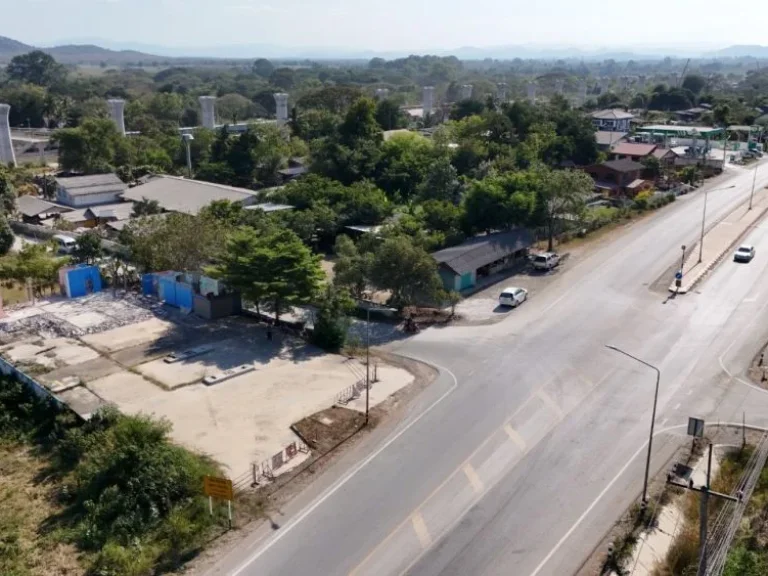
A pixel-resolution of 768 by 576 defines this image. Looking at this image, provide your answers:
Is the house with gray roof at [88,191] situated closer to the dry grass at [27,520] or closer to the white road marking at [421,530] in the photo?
the dry grass at [27,520]

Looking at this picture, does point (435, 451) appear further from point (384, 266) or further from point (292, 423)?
point (384, 266)

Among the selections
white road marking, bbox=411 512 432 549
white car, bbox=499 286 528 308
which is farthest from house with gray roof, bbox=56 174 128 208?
white road marking, bbox=411 512 432 549

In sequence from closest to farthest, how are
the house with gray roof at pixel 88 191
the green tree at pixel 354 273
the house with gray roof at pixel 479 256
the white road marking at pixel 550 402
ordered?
the white road marking at pixel 550 402
the green tree at pixel 354 273
the house with gray roof at pixel 479 256
the house with gray roof at pixel 88 191

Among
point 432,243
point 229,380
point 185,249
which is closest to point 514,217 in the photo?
point 432,243

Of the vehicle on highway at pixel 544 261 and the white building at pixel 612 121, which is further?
the white building at pixel 612 121

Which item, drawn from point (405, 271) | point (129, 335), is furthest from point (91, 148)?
point (405, 271)

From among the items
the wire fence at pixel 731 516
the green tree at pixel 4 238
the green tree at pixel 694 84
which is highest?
the green tree at pixel 694 84

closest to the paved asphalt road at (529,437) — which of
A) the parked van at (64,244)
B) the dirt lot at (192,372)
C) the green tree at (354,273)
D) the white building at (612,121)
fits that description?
the dirt lot at (192,372)
